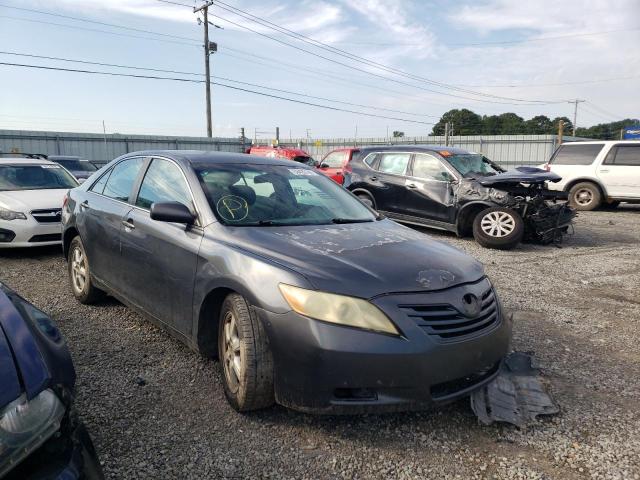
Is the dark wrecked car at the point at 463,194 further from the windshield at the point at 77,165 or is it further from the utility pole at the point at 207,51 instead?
the utility pole at the point at 207,51

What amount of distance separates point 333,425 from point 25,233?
5.92m

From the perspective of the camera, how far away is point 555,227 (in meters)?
8.05

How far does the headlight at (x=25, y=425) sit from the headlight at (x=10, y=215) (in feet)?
20.4

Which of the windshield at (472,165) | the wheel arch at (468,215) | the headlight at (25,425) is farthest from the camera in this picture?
the windshield at (472,165)

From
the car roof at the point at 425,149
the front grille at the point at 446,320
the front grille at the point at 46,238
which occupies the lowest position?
the front grille at the point at 46,238

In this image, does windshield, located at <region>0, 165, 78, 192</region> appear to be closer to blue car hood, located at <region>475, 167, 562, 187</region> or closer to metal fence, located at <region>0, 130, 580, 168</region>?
blue car hood, located at <region>475, 167, 562, 187</region>

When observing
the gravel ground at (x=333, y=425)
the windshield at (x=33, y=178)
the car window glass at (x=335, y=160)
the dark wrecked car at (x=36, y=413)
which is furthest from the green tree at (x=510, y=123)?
the dark wrecked car at (x=36, y=413)

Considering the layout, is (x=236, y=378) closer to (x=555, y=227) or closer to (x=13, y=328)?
(x=13, y=328)

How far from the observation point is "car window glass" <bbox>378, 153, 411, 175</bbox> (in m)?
9.24

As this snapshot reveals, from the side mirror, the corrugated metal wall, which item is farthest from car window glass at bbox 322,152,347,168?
the corrugated metal wall

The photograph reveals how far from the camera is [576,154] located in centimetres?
1320

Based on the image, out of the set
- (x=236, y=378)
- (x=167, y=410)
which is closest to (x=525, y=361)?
(x=236, y=378)

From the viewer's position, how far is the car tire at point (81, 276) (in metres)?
4.60

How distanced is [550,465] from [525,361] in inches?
44.2
